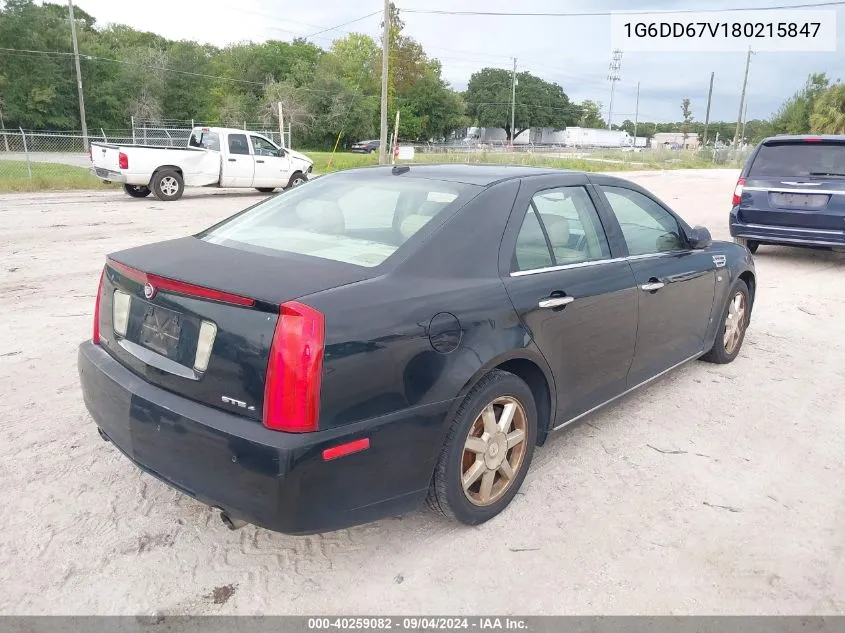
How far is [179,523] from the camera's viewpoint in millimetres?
2910

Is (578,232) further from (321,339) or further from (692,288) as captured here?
(321,339)

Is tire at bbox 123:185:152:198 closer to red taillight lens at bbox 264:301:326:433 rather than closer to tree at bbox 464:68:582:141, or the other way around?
red taillight lens at bbox 264:301:326:433

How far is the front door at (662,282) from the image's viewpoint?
3.84 metres

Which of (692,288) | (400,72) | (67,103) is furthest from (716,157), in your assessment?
(692,288)

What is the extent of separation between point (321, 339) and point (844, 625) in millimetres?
2157

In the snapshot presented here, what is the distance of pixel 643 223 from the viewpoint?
4125mm

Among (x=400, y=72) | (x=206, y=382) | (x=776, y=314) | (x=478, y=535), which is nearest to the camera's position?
(x=206, y=382)

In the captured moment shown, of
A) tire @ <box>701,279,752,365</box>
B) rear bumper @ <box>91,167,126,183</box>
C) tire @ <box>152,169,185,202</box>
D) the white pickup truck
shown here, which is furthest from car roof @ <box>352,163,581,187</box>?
tire @ <box>152,169,185,202</box>

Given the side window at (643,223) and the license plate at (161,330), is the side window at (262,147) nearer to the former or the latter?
the side window at (643,223)

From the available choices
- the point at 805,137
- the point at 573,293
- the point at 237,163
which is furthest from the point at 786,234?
the point at 237,163

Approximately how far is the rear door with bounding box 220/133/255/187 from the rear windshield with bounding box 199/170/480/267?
13.8m

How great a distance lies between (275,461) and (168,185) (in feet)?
49.1

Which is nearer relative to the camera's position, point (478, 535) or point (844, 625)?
point (844, 625)

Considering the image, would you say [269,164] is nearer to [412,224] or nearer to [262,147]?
[262,147]
